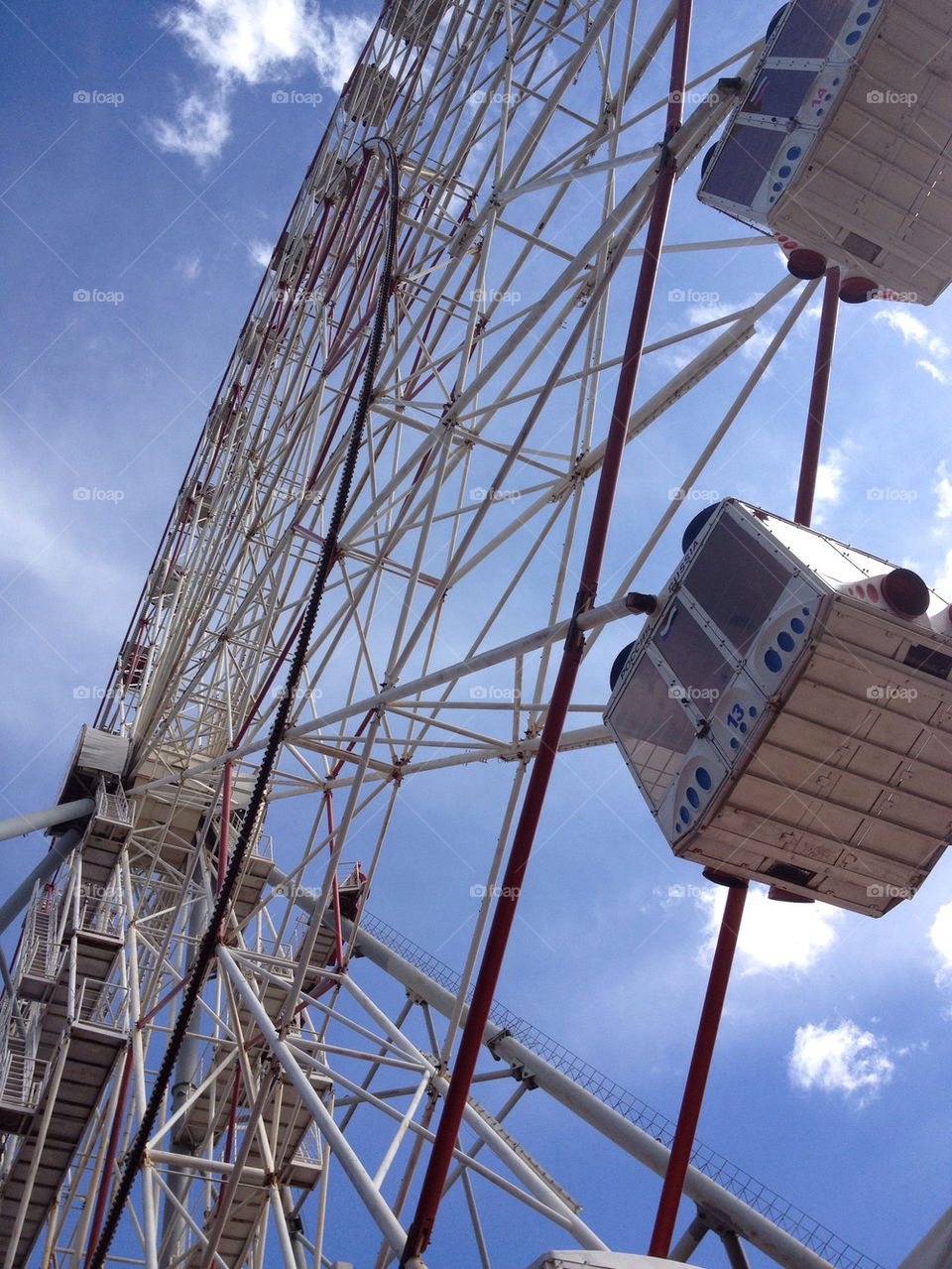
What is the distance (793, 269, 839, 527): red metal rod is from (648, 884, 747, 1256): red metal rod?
384cm

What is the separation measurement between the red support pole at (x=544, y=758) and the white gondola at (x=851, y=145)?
2.82 feet

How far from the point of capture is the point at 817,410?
11039mm

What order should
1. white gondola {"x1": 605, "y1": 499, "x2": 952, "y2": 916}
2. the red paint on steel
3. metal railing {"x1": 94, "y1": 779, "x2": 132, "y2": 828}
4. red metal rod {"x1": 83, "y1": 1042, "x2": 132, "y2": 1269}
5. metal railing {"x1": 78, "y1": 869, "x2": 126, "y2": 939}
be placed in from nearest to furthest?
white gondola {"x1": 605, "y1": 499, "x2": 952, "y2": 916} → the red paint on steel → red metal rod {"x1": 83, "y1": 1042, "x2": 132, "y2": 1269} → metal railing {"x1": 78, "y1": 869, "x2": 126, "y2": 939} → metal railing {"x1": 94, "y1": 779, "x2": 132, "y2": 828}

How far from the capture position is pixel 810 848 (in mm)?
8438

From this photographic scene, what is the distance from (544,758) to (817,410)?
4768mm

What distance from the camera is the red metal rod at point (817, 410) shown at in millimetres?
10953

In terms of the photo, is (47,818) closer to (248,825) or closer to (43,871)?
(43,871)

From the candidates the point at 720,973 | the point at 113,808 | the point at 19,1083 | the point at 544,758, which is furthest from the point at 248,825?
the point at 113,808

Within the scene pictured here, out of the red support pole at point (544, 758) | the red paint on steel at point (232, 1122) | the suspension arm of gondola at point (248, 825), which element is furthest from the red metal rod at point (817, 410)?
the red paint on steel at point (232, 1122)

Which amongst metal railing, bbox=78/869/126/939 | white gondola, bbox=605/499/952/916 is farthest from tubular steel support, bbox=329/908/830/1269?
metal railing, bbox=78/869/126/939

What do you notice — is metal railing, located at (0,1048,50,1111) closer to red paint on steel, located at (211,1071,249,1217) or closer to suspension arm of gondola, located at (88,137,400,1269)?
red paint on steel, located at (211,1071,249,1217)

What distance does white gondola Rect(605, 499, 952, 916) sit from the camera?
296 inches

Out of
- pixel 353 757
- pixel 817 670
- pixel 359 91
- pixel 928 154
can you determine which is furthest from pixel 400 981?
pixel 359 91

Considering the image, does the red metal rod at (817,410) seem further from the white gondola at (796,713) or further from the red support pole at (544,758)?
the white gondola at (796,713)
